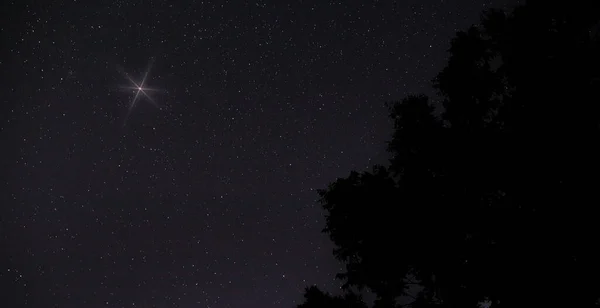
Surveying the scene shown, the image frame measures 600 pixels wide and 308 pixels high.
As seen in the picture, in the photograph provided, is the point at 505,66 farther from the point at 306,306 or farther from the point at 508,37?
the point at 306,306

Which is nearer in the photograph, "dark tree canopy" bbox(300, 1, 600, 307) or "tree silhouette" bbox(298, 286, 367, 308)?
"dark tree canopy" bbox(300, 1, 600, 307)

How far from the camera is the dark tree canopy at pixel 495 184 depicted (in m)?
7.22

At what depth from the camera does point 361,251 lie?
8711 millimetres

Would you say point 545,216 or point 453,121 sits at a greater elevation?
point 453,121

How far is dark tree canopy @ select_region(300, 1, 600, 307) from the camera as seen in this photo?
7219 mm

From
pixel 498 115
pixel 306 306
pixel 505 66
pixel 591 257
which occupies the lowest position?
pixel 591 257

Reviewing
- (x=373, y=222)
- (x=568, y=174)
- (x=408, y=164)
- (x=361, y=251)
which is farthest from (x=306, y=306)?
(x=568, y=174)

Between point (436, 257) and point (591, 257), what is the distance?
2407 mm

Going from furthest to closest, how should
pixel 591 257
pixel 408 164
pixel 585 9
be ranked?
pixel 408 164, pixel 585 9, pixel 591 257

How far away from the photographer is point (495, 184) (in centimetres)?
799

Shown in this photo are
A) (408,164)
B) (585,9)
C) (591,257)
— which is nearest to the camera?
(591,257)

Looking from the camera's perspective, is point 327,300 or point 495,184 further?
point 327,300

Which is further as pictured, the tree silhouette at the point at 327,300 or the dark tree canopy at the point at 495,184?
the tree silhouette at the point at 327,300

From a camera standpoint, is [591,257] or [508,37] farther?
[508,37]
